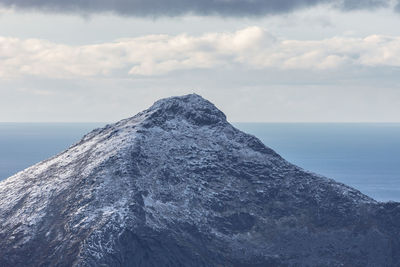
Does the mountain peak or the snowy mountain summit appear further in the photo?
the mountain peak

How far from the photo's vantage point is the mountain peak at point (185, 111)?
155125 mm

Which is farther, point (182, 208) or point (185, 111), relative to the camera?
point (185, 111)

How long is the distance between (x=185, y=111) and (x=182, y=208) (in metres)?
35.8

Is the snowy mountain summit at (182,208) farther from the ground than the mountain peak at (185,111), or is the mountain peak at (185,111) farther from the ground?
the mountain peak at (185,111)

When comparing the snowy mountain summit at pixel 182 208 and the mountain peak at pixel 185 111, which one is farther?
the mountain peak at pixel 185 111

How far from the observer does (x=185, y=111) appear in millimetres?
157500

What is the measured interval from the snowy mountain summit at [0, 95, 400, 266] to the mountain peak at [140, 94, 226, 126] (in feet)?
1.30

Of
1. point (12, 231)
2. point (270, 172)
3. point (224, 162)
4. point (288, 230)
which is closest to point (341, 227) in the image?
point (288, 230)

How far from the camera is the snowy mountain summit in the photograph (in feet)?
385

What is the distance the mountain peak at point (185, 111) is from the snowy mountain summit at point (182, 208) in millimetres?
395

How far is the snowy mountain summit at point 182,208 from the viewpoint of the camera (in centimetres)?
11738

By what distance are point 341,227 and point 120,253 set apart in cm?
4953

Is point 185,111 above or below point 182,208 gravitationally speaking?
above

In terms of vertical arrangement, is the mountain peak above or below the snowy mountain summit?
above
